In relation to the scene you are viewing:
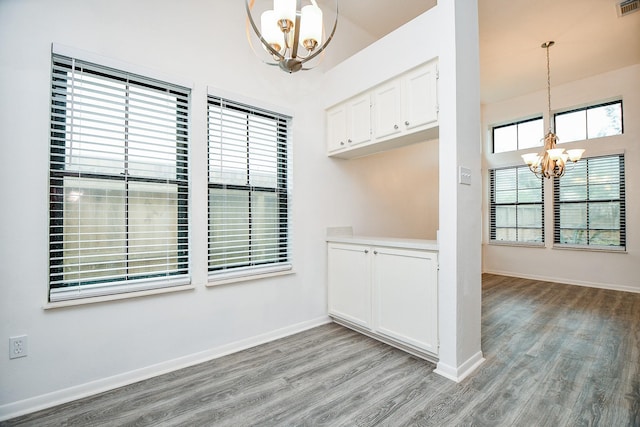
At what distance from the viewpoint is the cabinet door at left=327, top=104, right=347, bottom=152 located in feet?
10.2

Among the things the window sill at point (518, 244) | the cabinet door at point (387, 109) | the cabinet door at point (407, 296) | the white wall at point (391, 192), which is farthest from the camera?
the window sill at point (518, 244)

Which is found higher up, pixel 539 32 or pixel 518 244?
pixel 539 32

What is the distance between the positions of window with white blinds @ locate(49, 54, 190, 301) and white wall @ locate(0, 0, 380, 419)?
8 cm

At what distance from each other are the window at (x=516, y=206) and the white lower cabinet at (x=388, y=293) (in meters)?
4.74

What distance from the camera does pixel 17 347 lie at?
1736mm

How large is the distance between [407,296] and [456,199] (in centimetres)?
92

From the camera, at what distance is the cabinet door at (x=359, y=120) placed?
286 cm

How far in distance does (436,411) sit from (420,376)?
39 cm

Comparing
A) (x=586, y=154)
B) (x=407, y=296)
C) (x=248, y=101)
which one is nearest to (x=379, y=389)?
(x=407, y=296)

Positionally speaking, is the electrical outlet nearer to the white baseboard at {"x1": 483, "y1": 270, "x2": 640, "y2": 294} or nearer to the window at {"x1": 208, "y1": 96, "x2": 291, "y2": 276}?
the window at {"x1": 208, "y1": 96, "x2": 291, "y2": 276}

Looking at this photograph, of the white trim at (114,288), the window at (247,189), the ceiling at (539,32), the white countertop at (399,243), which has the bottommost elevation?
the white trim at (114,288)

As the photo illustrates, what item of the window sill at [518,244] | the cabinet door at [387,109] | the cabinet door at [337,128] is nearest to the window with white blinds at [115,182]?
the cabinet door at [337,128]

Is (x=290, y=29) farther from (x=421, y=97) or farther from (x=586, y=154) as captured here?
(x=586, y=154)

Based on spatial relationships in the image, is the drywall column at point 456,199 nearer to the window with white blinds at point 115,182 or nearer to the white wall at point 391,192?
the white wall at point 391,192
